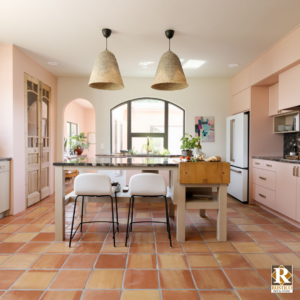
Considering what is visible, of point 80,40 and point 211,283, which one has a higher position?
point 80,40

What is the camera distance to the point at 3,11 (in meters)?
2.79

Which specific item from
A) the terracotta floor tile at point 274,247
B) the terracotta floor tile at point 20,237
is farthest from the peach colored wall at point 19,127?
the terracotta floor tile at point 274,247

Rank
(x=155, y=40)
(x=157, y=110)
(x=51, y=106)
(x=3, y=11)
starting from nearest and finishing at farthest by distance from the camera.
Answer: (x=3, y=11)
(x=155, y=40)
(x=51, y=106)
(x=157, y=110)

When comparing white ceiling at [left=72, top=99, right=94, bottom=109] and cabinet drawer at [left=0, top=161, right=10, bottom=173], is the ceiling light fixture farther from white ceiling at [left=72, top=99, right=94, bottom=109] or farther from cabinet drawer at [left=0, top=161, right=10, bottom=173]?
white ceiling at [left=72, top=99, right=94, bottom=109]

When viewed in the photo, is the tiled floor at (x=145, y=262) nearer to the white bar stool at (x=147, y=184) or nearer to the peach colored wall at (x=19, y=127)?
the white bar stool at (x=147, y=184)

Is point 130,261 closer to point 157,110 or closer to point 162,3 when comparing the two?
point 162,3

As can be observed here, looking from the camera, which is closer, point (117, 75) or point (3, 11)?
point (117, 75)

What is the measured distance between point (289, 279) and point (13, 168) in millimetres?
3815

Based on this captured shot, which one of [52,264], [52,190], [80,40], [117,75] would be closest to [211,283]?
[52,264]

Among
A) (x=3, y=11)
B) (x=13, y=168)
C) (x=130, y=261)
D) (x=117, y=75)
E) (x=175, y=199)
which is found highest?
(x=3, y=11)

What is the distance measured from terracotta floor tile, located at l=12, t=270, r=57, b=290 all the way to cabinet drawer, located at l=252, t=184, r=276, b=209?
10.8ft

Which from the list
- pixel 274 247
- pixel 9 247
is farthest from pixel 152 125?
pixel 9 247

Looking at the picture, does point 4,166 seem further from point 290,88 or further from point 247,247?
point 290,88

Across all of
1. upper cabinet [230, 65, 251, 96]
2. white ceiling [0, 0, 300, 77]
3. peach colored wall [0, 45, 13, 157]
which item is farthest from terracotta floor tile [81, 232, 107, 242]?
upper cabinet [230, 65, 251, 96]
